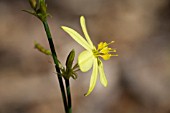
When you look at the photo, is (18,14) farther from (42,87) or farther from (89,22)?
(42,87)

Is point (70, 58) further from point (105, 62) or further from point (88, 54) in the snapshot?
point (105, 62)

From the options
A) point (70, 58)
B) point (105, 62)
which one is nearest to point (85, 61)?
point (70, 58)

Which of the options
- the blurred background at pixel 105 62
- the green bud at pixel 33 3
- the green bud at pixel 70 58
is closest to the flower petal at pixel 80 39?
the green bud at pixel 70 58

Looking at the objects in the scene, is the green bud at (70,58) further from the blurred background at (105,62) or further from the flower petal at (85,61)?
the blurred background at (105,62)

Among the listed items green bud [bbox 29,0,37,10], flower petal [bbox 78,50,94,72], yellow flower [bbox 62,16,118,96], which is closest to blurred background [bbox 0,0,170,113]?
yellow flower [bbox 62,16,118,96]

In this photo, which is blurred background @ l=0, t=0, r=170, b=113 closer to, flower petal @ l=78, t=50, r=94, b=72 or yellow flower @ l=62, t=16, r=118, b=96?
yellow flower @ l=62, t=16, r=118, b=96

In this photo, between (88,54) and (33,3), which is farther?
(88,54)

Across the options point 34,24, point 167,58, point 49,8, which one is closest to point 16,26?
point 34,24
